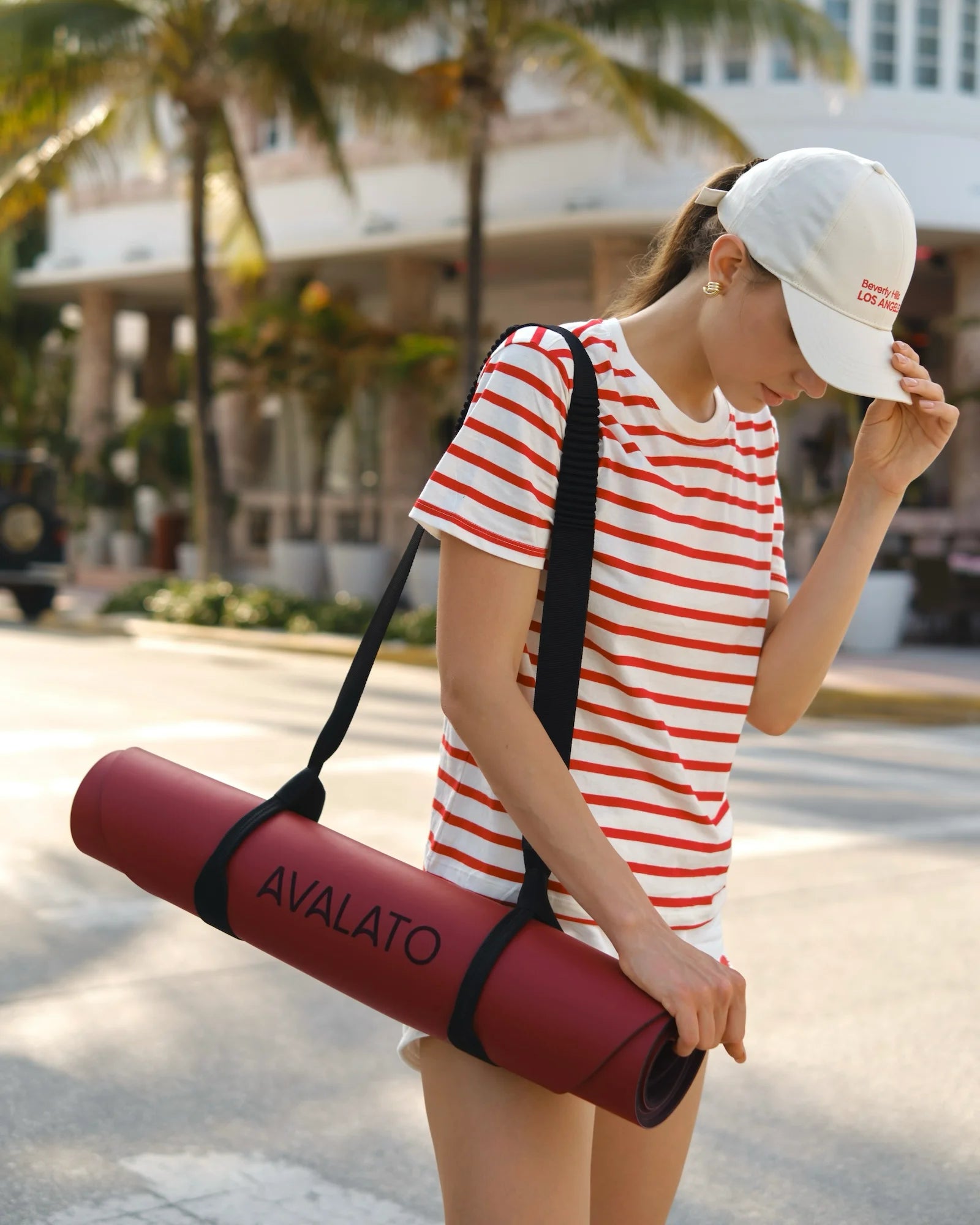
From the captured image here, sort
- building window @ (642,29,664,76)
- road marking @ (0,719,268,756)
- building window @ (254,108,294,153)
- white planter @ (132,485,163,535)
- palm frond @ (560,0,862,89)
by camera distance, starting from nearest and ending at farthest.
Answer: road marking @ (0,719,268,756)
palm frond @ (560,0,862,89)
building window @ (642,29,664,76)
building window @ (254,108,294,153)
white planter @ (132,485,163,535)

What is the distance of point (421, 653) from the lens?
1627 cm

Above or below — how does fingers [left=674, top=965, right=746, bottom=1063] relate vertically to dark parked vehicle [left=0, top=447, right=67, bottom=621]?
above

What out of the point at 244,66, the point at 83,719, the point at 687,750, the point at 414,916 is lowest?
the point at 83,719

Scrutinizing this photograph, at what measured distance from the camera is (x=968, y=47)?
758 inches

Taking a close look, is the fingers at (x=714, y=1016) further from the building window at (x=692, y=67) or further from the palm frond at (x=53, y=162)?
the building window at (x=692, y=67)

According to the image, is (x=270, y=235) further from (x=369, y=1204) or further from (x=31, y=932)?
(x=369, y=1204)

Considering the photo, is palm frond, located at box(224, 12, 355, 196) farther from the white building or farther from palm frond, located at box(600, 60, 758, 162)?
palm frond, located at box(600, 60, 758, 162)

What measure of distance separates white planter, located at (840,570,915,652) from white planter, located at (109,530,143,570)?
1286cm

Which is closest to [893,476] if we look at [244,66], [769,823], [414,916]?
[414,916]

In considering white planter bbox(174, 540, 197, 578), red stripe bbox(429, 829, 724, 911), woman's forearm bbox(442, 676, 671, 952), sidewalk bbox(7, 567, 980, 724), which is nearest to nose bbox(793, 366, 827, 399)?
woman's forearm bbox(442, 676, 671, 952)

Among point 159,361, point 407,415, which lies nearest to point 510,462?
point 407,415

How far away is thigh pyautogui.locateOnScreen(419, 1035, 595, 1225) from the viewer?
1.91m

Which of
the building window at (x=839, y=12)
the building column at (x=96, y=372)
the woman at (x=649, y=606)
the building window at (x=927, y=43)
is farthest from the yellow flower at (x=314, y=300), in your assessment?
the woman at (x=649, y=606)

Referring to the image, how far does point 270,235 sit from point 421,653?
31.1ft
